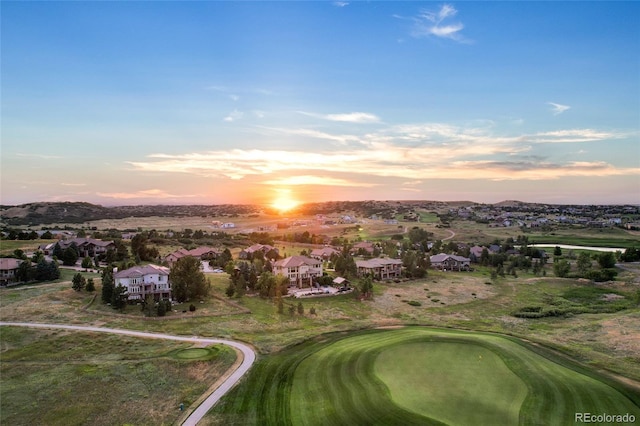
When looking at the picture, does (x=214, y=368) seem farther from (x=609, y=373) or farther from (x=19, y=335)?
(x=609, y=373)

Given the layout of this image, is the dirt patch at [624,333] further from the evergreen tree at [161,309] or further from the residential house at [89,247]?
A: the residential house at [89,247]

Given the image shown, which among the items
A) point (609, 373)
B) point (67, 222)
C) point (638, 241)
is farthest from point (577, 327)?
point (67, 222)

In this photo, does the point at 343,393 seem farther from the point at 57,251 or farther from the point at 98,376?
the point at 57,251

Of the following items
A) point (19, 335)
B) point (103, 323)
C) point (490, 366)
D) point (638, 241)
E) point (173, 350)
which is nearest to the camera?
point (490, 366)

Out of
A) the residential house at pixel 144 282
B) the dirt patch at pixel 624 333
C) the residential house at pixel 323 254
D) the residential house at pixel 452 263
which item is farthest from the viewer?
the residential house at pixel 323 254

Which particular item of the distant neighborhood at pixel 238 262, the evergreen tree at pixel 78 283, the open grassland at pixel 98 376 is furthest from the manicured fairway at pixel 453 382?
the evergreen tree at pixel 78 283

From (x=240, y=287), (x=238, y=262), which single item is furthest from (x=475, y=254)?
(x=240, y=287)
